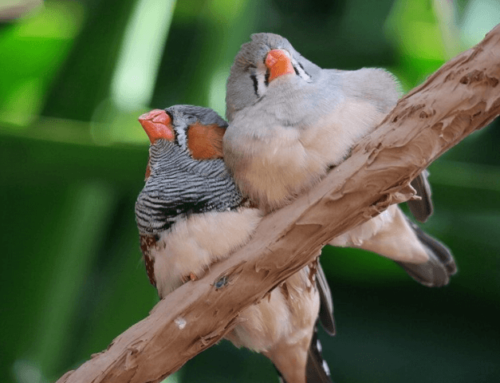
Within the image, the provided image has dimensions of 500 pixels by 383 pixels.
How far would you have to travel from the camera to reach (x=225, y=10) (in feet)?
4.77

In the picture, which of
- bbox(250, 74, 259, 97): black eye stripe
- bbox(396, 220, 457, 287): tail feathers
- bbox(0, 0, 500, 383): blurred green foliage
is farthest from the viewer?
bbox(0, 0, 500, 383): blurred green foliage

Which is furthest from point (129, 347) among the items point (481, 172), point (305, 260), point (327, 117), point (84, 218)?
point (481, 172)

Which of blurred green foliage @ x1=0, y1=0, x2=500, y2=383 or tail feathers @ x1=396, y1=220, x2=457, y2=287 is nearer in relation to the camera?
tail feathers @ x1=396, y1=220, x2=457, y2=287

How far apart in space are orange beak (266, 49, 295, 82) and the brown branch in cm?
14

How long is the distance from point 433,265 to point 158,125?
1.57ft

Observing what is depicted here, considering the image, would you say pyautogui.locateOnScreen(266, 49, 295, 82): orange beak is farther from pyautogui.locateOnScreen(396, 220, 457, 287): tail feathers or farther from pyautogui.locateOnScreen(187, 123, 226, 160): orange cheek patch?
pyautogui.locateOnScreen(396, 220, 457, 287): tail feathers

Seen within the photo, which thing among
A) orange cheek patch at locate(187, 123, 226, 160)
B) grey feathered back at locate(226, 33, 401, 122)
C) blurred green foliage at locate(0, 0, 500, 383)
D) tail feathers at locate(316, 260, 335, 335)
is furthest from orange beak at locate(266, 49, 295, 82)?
blurred green foliage at locate(0, 0, 500, 383)

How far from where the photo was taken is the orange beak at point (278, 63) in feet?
2.33

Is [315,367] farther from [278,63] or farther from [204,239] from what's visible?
[278,63]

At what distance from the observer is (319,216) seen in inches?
26.0

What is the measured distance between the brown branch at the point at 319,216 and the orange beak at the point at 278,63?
0.45ft

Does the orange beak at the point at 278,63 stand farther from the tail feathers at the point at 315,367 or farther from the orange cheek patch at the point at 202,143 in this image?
the tail feathers at the point at 315,367

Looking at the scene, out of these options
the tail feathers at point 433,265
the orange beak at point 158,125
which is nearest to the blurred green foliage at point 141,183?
the tail feathers at point 433,265

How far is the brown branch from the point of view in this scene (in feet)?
Answer: 2.07
